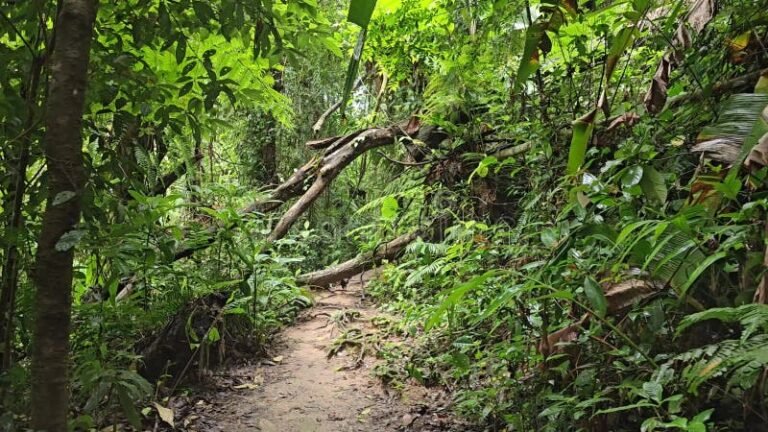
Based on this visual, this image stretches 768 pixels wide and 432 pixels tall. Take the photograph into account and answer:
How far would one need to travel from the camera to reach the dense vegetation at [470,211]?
5.72ft

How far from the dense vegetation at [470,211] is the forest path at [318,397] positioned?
0.74 feet

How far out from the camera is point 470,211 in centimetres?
548

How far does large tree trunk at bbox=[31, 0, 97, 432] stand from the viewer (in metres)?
1.36

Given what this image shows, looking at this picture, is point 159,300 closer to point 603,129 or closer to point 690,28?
point 603,129

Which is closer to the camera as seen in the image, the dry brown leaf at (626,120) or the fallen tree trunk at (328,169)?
the dry brown leaf at (626,120)

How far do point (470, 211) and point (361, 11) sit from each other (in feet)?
15.6

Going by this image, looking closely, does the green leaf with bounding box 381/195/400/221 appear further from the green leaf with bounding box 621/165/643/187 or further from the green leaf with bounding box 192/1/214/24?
the green leaf with bounding box 192/1/214/24

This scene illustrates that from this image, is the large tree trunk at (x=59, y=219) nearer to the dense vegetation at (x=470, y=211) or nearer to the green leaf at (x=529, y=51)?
the dense vegetation at (x=470, y=211)

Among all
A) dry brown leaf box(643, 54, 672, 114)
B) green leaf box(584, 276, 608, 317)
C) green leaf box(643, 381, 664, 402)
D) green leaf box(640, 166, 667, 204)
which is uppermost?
dry brown leaf box(643, 54, 672, 114)

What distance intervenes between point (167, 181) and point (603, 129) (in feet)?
14.4

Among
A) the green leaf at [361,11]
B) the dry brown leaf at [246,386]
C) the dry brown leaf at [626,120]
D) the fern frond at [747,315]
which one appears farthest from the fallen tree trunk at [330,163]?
the green leaf at [361,11]

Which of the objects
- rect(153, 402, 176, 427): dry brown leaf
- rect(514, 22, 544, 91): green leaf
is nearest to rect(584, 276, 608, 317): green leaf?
rect(514, 22, 544, 91): green leaf

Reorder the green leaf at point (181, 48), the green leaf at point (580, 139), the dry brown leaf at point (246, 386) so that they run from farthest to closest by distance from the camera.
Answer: the dry brown leaf at point (246, 386), the green leaf at point (580, 139), the green leaf at point (181, 48)

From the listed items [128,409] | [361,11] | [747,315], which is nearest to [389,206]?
[128,409]
